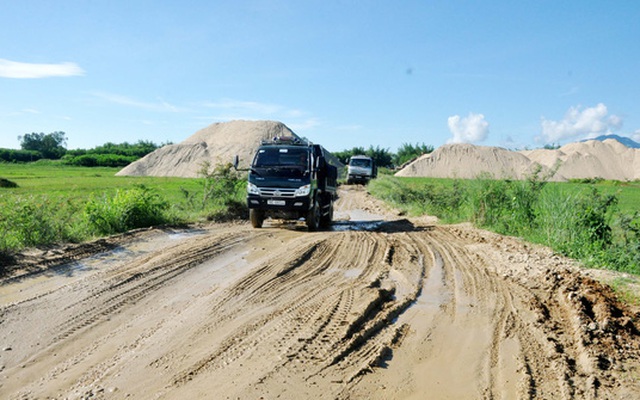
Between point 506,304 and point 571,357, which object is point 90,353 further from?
point 506,304

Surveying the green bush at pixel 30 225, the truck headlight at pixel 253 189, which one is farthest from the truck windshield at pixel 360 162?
the green bush at pixel 30 225

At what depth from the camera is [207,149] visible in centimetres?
6188

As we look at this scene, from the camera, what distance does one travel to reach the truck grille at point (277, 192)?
1385cm

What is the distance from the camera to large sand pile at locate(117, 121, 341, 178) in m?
57.2

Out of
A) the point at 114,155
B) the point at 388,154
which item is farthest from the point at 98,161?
the point at 388,154

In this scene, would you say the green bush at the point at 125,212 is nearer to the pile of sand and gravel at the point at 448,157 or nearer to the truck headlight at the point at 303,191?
the truck headlight at the point at 303,191

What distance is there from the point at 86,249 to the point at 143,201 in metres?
3.82

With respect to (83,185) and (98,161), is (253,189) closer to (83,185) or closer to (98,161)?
(83,185)

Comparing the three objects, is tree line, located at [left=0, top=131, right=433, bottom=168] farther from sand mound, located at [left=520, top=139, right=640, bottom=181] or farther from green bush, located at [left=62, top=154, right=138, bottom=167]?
sand mound, located at [left=520, top=139, right=640, bottom=181]

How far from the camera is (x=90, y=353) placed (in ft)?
16.5

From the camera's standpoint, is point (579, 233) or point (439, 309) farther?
point (579, 233)

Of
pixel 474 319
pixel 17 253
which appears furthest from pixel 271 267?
pixel 17 253

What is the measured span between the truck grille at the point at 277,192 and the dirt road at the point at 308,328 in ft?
11.2

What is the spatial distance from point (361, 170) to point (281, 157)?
2662cm
